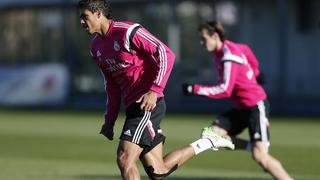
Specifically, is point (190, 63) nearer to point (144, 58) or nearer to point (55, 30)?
point (55, 30)

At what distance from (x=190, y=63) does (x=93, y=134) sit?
51.3ft

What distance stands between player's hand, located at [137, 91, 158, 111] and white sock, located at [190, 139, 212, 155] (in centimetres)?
148

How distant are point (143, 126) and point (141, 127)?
3 centimetres

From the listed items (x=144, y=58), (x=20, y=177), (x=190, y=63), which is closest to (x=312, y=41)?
(x=190, y=63)

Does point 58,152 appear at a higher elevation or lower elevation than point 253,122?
lower

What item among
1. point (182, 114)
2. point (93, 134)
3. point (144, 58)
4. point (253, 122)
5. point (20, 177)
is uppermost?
point (144, 58)

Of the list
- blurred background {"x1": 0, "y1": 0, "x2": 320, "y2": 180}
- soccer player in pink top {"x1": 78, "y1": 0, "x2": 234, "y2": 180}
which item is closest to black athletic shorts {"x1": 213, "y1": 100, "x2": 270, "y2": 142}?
soccer player in pink top {"x1": 78, "y1": 0, "x2": 234, "y2": 180}

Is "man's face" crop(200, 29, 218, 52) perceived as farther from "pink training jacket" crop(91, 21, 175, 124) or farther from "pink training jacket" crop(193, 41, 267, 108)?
"pink training jacket" crop(91, 21, 175, 124)

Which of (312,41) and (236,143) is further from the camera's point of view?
(312,41)

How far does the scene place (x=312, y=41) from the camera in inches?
1352

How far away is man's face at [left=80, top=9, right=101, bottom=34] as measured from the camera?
8.79m

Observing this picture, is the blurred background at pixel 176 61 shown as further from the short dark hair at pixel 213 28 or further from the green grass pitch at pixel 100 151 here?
the short dark hair at pixel 213 28

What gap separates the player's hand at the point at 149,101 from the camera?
871 cm

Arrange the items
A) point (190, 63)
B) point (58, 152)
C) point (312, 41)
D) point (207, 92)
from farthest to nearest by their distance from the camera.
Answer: point (190, 63), point (312, 41), point (58, 152), point (207, 92)
